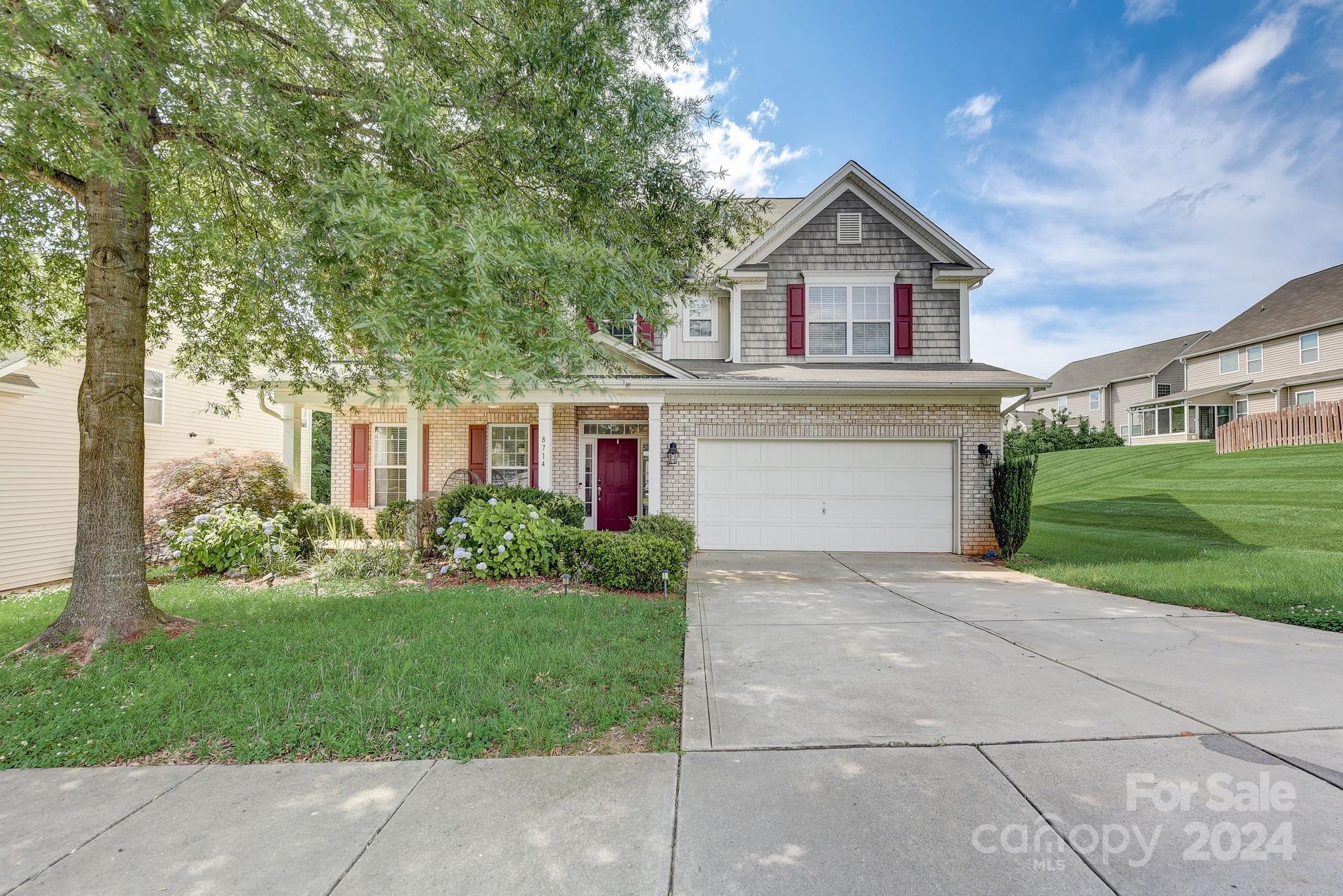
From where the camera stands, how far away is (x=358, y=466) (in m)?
11.7

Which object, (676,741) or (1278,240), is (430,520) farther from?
(1278,240)

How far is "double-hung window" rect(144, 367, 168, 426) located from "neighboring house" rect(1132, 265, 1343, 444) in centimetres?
3329

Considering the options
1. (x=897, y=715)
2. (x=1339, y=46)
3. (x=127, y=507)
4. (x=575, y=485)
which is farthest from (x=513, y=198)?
(x=1339, y=46)

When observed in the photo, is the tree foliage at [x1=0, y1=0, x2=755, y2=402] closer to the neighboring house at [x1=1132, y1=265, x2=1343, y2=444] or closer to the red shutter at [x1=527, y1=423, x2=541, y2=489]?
the red shutter at [x1=527, y1=423, x2=541, y2=489]

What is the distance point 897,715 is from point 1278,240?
29.2 metres

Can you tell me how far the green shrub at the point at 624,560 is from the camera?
23.1 ft

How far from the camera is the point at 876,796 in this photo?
2.57m

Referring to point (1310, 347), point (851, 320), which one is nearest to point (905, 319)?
point (851, 320)

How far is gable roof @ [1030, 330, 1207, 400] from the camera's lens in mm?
27844

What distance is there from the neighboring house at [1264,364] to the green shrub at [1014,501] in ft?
61.3

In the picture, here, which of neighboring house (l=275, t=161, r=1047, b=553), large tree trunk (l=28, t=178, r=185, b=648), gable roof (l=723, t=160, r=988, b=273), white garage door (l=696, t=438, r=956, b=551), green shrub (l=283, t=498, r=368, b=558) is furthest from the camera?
gable roof (l=723, t=160, r=988, b=273)

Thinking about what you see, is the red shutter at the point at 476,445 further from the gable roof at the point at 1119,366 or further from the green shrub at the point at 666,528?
the gable roof at the point at 1119,366

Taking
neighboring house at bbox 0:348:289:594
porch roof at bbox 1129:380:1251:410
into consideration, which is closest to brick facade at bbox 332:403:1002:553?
neighboring house at bbox 0:348:289:594

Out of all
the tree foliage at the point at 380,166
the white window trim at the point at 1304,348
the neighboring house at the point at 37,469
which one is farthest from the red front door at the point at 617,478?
the white window trim at the point at 1304,348
